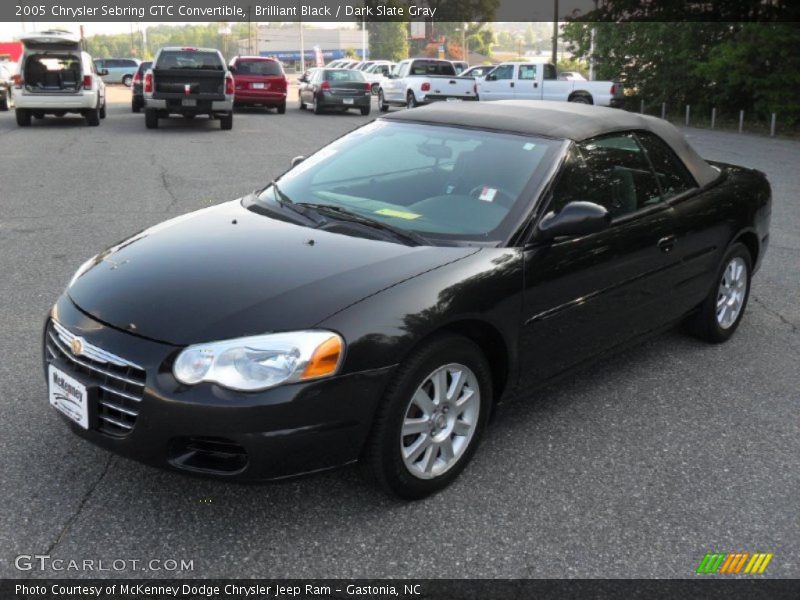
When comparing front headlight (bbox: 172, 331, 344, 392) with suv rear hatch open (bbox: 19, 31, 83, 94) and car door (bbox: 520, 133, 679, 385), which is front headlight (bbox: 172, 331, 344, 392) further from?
suv rear hatch open (bbox: 19, 31, 83, 94)

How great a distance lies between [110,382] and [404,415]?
107cm

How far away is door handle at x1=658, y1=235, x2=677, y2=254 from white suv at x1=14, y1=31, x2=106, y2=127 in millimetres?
17376

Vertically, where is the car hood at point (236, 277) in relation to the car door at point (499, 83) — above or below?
below

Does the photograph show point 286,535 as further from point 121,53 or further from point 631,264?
point 121,53

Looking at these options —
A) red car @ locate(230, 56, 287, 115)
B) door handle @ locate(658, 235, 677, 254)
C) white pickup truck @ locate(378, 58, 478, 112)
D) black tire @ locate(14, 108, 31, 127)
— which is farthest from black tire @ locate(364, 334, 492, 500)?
white pickup truck @ locate(378, 58, 478, 112)

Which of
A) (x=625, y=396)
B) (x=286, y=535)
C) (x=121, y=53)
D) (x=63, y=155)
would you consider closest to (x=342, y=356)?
(x=286, y=535)

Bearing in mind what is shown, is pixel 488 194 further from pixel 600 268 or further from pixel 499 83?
pixel 499 83

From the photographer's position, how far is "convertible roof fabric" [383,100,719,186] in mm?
4262

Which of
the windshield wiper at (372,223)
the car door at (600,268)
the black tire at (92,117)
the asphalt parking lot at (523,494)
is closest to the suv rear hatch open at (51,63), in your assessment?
the black tire at (92,117)

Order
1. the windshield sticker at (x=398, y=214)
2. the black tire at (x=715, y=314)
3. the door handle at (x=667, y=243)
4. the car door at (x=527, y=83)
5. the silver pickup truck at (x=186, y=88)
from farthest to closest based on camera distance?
the car door at (x=527, y=83) → the silver pickup truck at (x=186, y=88) → the black tire at (x=715, y=314) → the door handle at (x=667, y=243) → the windshield sticker at (x=398, y=214)

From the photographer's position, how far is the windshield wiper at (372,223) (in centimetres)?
366

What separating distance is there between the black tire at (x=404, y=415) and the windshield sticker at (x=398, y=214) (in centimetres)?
76

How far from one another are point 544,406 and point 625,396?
0.49 metres

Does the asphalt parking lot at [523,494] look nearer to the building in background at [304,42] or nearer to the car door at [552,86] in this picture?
the car door at [552,86]
